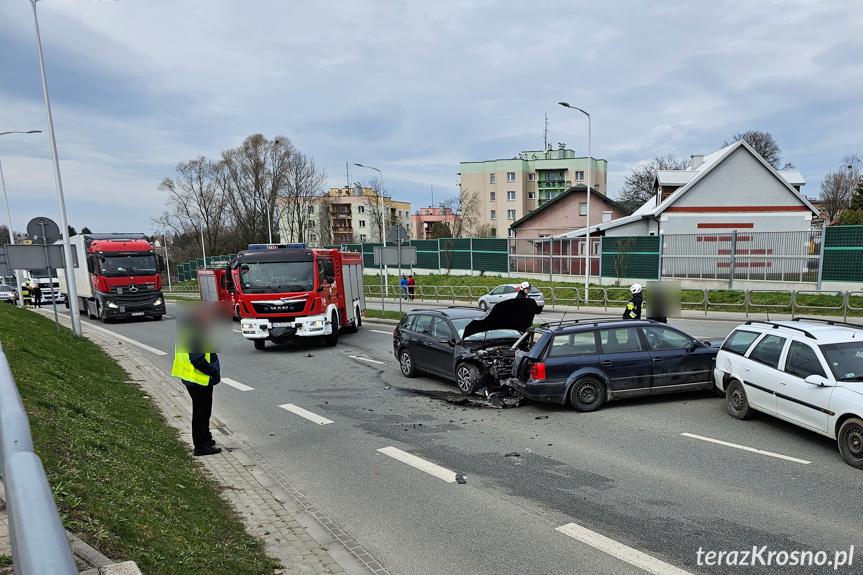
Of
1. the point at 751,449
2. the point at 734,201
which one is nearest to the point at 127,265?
the point at 751,449

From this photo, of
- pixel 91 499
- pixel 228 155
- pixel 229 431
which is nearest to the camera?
pixel 91 499

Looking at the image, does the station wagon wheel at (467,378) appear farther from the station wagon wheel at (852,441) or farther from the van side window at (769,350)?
the station wagon wheel at (852,441)

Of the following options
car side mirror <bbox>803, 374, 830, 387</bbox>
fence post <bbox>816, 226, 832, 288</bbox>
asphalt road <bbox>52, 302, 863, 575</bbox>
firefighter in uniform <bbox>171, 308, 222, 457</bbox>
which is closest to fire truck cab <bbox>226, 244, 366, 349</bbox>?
Result: asphalt road <bbox>52, 302, 863, 575</bbox>

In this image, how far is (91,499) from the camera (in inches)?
172

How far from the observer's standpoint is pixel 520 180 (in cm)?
8494

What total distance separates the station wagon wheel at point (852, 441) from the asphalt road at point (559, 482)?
0.13 meters

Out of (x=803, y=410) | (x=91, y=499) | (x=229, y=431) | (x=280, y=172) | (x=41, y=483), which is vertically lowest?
(x=229, y=431)

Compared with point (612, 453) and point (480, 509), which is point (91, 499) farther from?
point (612, 453)

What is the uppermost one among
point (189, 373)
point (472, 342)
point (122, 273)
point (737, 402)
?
point (122, 273)

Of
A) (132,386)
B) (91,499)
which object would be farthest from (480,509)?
(132,386)

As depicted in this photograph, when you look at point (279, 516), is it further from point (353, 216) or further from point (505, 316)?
point (353, 216)

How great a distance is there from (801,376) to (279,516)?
6470 mm

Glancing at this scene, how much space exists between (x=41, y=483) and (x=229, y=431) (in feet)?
25.7

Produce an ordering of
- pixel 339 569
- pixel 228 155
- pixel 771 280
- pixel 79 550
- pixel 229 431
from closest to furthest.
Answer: pixel 79 550, pixel 339 569, pixel 229 431, pixel 771 280, pixel 228 155
